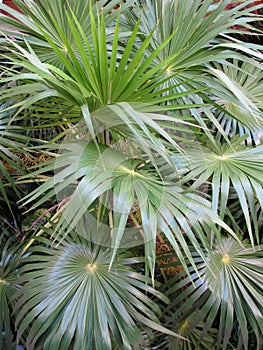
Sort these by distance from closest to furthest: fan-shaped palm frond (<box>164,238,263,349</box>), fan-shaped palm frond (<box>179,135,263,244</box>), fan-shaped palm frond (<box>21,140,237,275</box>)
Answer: fan-shaped palm frond (<box>21,140,237,275</box>) < fan-shaped palm frond (<box>179,135,263,244</box>) < fan-shaped palm frond (<box>164,238,263,349</box>)

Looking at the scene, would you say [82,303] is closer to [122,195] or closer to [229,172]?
[122,195]

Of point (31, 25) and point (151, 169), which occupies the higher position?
point (31, 25)

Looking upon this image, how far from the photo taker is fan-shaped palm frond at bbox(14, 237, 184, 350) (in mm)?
938

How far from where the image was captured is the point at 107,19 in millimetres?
1131

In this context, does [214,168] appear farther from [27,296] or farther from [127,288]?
[27,296]

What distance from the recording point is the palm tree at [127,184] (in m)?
0.82

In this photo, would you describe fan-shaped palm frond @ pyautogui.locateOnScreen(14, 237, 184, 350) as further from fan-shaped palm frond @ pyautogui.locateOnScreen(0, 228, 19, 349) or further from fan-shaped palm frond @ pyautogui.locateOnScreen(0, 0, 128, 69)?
fan-shaped palm frond @ pyautogui.locateOnScreen(0, 0, 128, 69)

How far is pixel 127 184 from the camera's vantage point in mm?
830

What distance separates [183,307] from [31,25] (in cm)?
79

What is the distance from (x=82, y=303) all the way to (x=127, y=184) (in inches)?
12.1

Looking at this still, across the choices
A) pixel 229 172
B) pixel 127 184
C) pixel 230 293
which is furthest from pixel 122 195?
pixel 230 293

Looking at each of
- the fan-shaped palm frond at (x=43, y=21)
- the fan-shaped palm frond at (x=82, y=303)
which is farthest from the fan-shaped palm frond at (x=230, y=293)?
the fan-shaped palm frond at (x=43, y=21)

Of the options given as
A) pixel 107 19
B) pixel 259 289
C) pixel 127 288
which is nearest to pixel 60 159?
pixel 127 288

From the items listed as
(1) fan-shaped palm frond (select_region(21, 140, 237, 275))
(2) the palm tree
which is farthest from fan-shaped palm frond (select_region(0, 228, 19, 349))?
(1) fan-shaped palm frond (select_region(21, 140, 237, 275))
